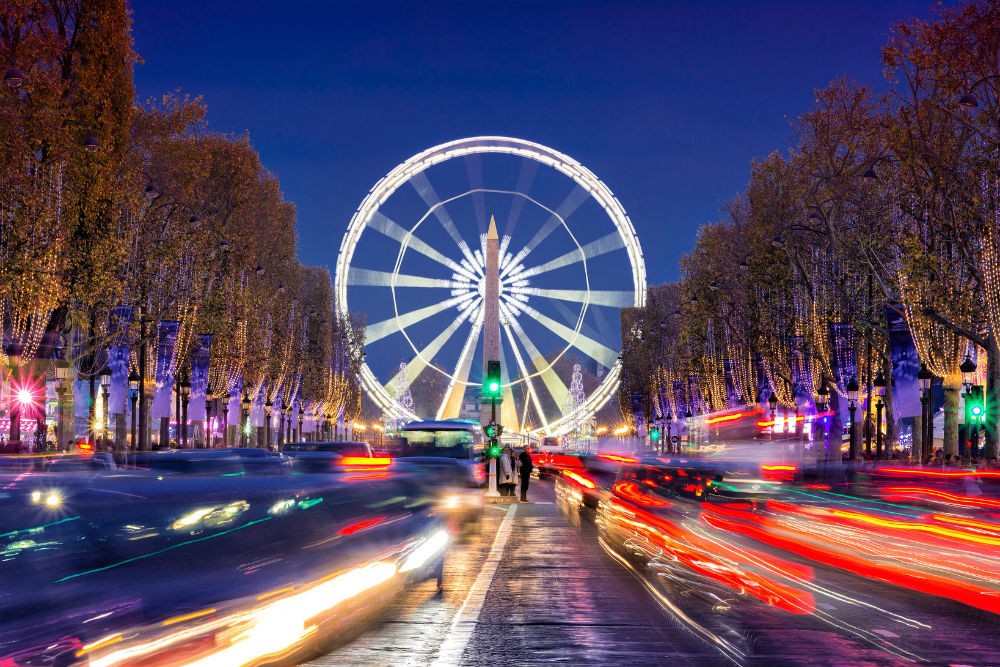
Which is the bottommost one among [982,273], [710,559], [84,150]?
[710,559]

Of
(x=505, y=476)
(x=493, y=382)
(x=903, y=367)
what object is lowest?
(x=505, y=476)

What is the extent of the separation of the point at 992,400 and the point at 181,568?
3495 centimetres

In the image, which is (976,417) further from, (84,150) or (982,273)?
(84,150)

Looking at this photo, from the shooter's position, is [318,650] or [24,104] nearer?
[318,650]

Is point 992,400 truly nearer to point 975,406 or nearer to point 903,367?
point 975,406

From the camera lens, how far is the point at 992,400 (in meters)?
40.3

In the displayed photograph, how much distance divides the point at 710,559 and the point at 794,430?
76.2 feet

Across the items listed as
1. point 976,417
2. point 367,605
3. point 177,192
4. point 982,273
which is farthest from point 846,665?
point 177,192

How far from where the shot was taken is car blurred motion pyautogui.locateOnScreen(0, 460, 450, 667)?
745cm

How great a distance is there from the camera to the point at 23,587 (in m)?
9.02

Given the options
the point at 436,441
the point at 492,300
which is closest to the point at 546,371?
the point at 492,300

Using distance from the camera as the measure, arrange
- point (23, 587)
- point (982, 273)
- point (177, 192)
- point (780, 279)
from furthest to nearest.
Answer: point (780, 279) → point (177, 192) → point (982, 273) → point (23, 587)

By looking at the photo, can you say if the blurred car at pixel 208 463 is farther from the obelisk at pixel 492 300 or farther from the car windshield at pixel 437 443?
the obelisk at pixel 492 300

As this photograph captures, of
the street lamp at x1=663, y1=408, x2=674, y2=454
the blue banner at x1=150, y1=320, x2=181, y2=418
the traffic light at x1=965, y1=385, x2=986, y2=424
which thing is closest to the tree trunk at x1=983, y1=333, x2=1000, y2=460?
the traffic light at x1=965, y1=385, x2=986, y2=424
